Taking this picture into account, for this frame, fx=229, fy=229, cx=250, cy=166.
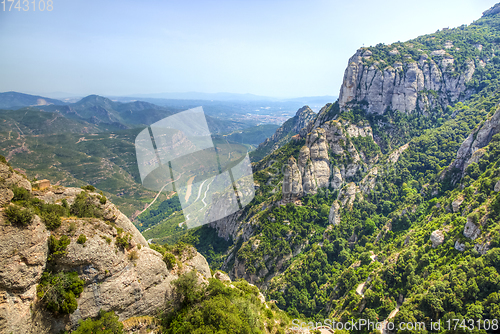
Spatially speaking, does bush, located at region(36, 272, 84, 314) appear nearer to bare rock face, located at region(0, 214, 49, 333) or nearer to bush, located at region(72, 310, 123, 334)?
bare rock face, located at region(0, 214, 49, 333)

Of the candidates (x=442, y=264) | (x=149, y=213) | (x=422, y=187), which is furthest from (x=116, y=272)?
(x=149, y=213)

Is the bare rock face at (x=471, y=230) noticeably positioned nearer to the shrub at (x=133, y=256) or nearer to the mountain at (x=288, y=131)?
the shrub at (x=133, y=256)

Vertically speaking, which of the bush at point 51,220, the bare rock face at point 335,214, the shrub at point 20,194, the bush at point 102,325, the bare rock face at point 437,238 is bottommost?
the bare rock face at point 335,214

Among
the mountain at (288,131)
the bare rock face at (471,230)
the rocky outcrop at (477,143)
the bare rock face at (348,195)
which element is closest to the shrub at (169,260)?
the bare rock face at (471,230)

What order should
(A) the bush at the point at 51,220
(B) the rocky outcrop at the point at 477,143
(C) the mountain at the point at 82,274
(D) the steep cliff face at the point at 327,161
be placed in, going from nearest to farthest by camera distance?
(C) the mountain at the point at 82,274 < (A) the bush at the point at 51,220 < (B) the rocky outcrop at the point at 477,143 < (D) the steep cliff face at the point at 327,161

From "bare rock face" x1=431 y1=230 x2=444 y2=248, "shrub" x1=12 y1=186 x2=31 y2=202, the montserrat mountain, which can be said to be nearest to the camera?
"shrub" x1=12 y1=186 x2=31 y2=202

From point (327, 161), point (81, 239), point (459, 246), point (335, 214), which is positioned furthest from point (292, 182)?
point (81, 239)

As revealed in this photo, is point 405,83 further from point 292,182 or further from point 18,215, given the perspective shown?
point 18,215

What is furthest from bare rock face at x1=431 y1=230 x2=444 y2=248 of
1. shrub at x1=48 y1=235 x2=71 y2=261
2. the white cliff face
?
the white cliff face
